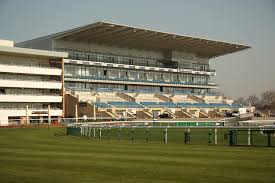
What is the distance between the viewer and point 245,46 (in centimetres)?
10688

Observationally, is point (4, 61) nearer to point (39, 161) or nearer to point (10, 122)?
point (10, 122)

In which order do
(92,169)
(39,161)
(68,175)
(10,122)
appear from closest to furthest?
(68,175)
(92,169)
(39,161)
(10,122)

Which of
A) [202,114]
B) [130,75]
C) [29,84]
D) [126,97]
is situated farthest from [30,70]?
[202,114]

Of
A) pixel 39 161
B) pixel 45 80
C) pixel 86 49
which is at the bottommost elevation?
pixel 39 161

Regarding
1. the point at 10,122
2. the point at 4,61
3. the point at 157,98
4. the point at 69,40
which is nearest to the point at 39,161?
the point at 10,122

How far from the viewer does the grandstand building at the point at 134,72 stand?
8381 centimetres

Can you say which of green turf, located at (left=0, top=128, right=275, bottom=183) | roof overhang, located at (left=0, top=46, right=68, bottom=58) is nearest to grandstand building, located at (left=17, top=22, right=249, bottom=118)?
roof overhang, located at (left=0, top=46, right=68, bottom=58)

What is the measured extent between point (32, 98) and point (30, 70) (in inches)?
197

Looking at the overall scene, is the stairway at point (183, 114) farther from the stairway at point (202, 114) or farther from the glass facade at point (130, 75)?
the glass facade at point (130, 75)

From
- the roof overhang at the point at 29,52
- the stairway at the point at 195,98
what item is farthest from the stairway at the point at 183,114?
the roof overhang at the point at 29,52

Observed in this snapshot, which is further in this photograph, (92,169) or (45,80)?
→ (45,80)

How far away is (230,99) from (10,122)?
225ft

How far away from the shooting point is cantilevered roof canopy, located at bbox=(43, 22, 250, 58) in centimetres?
8406

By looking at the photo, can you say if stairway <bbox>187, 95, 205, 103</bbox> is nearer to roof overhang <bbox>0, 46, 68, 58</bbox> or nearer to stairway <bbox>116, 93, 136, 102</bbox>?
stairway <bbox>116, 93, 136, 102</bbox>
